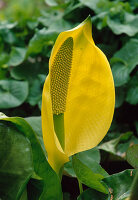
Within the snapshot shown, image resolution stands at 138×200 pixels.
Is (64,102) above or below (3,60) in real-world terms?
above

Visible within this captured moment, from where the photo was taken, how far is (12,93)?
101 centimetres

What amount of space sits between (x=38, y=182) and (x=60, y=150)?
0.06m

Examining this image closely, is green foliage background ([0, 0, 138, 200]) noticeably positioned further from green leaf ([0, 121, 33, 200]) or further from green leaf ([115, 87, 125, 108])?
green leaf ([0, 121, 33, 200])

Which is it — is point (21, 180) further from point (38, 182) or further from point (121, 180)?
point (121, 180)

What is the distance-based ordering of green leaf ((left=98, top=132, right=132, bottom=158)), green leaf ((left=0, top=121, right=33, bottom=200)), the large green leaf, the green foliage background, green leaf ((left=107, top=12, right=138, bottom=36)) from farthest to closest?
1. green leaf ((left=107, top=12, right=138, bottom=36))
2. the green foliage background
3. green leaf ((left=98, top=132, right=132, bottom=158))
4. the large green leaf
5. green leaf ((left=0, top=121, right=33, bottom=200))

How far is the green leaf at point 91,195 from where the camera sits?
22.2 inches

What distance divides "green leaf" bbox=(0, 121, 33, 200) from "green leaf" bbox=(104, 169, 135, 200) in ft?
0.46

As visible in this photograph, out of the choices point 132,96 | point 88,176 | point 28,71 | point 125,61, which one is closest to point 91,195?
point 88,176

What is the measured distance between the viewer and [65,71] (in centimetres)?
53

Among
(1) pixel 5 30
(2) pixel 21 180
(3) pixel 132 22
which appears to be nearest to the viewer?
(2) pixel 21 180

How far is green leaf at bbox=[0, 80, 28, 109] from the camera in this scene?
0.96 metres

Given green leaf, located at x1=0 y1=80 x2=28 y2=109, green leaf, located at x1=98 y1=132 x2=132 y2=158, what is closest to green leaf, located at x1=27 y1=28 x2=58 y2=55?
green leaf, located at x1=0 y1=80 x2=28 y2=109

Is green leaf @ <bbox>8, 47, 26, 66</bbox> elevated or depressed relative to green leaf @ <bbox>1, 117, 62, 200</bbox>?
depressed

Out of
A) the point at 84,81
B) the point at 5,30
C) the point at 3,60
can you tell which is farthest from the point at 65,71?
the point at 5,30
